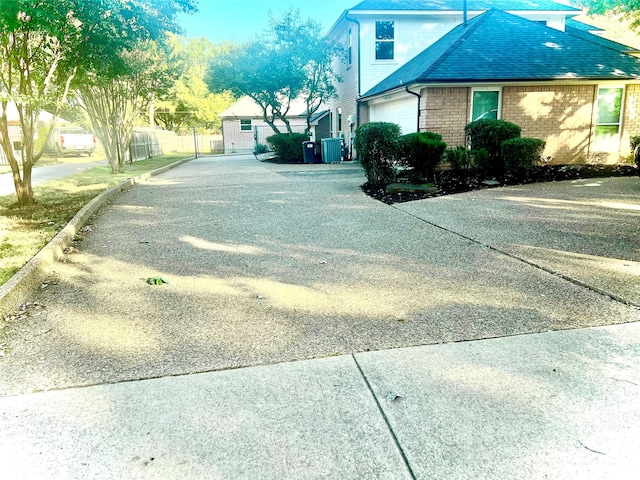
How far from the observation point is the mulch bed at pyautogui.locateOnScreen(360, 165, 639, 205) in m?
Answer: 10.5

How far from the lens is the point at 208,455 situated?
2436 mm

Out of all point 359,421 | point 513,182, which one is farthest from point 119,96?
point 359,421

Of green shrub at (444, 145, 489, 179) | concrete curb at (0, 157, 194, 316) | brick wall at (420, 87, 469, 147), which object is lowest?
concrete curb at (0, 157, 194, 316)

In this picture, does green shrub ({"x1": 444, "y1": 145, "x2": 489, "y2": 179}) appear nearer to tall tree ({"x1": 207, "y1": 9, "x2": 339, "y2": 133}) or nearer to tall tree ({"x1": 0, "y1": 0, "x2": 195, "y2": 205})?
tall tree ({"x1": 0, "y1": 0, "x2": 195, "y2": 205})

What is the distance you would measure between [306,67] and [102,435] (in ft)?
78.0

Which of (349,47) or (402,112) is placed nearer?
(402,112)

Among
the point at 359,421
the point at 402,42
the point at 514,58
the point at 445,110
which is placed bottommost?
the point at 359,421

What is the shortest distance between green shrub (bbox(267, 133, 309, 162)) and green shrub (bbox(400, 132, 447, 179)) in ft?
46.1

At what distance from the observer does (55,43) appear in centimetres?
963

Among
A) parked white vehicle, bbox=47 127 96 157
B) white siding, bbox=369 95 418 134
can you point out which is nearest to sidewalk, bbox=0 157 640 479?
white siding, bbox=369 95 418 134

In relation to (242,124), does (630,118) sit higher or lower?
lower

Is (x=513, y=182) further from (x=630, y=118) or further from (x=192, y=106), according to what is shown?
(x=192, y=106)

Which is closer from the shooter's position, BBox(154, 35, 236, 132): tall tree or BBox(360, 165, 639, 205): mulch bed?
BBox(360, 165, 639, 205): mulch bed

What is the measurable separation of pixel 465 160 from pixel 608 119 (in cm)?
710
